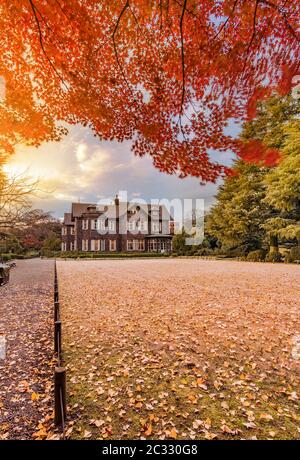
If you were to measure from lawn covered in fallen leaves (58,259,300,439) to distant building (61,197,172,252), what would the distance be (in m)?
40.9

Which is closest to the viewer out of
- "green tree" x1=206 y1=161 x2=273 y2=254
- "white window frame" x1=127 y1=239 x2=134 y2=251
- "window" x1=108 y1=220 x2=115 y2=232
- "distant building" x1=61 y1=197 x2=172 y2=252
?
"green tree" x1=206 y1=161 x2=273 y2=254

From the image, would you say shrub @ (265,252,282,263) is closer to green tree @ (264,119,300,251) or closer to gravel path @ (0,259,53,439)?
green tree @ (264,119,300,251)

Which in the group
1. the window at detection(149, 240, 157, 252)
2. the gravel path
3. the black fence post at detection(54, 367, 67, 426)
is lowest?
the gravel path

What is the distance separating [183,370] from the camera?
14.6 ft

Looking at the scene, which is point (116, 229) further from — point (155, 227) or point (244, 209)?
point (244, 209)

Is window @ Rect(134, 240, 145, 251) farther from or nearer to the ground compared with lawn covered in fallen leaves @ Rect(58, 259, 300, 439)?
farther from the ground

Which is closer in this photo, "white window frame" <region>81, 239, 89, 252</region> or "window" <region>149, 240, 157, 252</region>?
"white window frame" <region>81, 239, 89, 252</region>

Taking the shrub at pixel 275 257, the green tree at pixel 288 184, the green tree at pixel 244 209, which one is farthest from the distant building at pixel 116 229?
the green tree at pixel 288 184

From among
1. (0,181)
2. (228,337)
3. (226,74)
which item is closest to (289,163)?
(226,74)

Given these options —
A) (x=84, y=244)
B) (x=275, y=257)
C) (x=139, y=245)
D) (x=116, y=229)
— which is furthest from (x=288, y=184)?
(x=84, y=244)

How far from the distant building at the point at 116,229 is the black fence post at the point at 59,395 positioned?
153 ft

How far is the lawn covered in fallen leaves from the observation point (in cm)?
312

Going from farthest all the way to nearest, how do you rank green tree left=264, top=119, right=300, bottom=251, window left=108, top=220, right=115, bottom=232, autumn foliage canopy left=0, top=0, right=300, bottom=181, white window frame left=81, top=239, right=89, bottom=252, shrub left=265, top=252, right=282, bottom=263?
window left=108, top=220, right=115, bottom=232
white window frame left=81, top=239, right=89, bottom=252
shrub left=265, top=252, right=282, bottom=263
green tree left=264, top=119, right=300, bottom=251
autumn foliage canopy left=0, top=0, right=300, bottom=181

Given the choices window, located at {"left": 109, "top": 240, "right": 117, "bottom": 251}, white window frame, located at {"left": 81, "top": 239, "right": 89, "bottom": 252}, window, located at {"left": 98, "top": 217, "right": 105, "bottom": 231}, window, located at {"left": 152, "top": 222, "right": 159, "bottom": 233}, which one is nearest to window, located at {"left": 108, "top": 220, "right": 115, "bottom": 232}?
window, located at {"left": 98, "top": 217, "right": 105, "bottom": 231}
